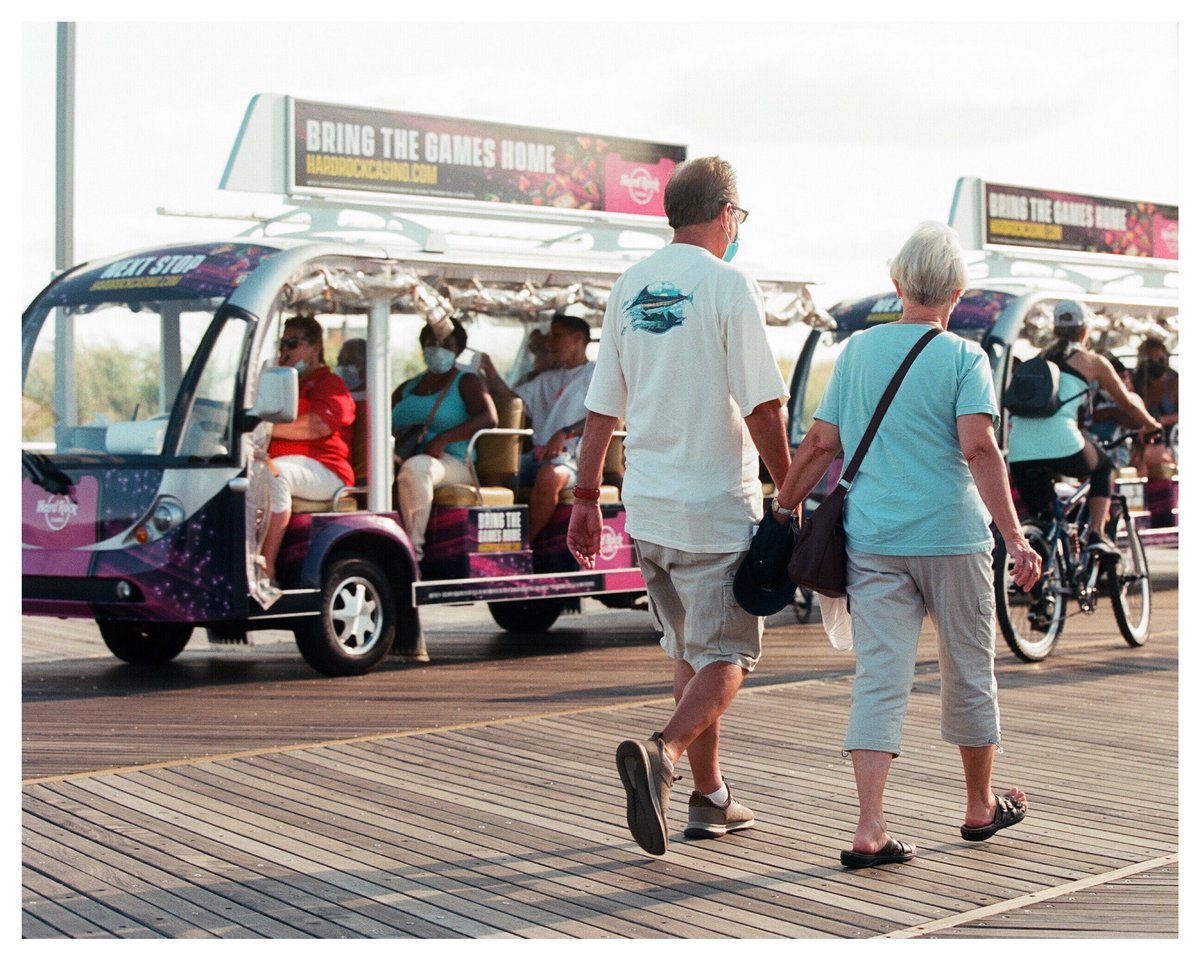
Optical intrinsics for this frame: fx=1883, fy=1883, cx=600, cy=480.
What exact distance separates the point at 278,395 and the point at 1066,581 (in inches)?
180

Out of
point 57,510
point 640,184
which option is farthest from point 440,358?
point 640,184

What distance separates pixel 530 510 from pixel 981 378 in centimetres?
654

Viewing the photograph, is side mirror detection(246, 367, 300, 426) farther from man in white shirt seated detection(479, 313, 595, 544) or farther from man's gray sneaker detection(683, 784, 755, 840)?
man's gray sneaker detection(683, 784, 755, 840)

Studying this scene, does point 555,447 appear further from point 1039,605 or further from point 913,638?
point 913,638

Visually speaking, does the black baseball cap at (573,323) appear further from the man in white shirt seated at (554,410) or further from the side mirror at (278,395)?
the side mirror at (278,395)

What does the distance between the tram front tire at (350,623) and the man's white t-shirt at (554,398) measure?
1951mm

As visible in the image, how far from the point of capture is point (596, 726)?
8.26 m

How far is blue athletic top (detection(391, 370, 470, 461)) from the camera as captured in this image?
11586 millimetres

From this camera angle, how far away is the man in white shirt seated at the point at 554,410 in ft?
38.8

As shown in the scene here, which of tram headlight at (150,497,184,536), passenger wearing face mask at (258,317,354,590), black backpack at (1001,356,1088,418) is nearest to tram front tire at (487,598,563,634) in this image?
passenger wearing face mask at (258,317,354,590)

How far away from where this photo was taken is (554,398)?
1248 cm

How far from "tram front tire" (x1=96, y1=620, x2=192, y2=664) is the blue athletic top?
187 cm
